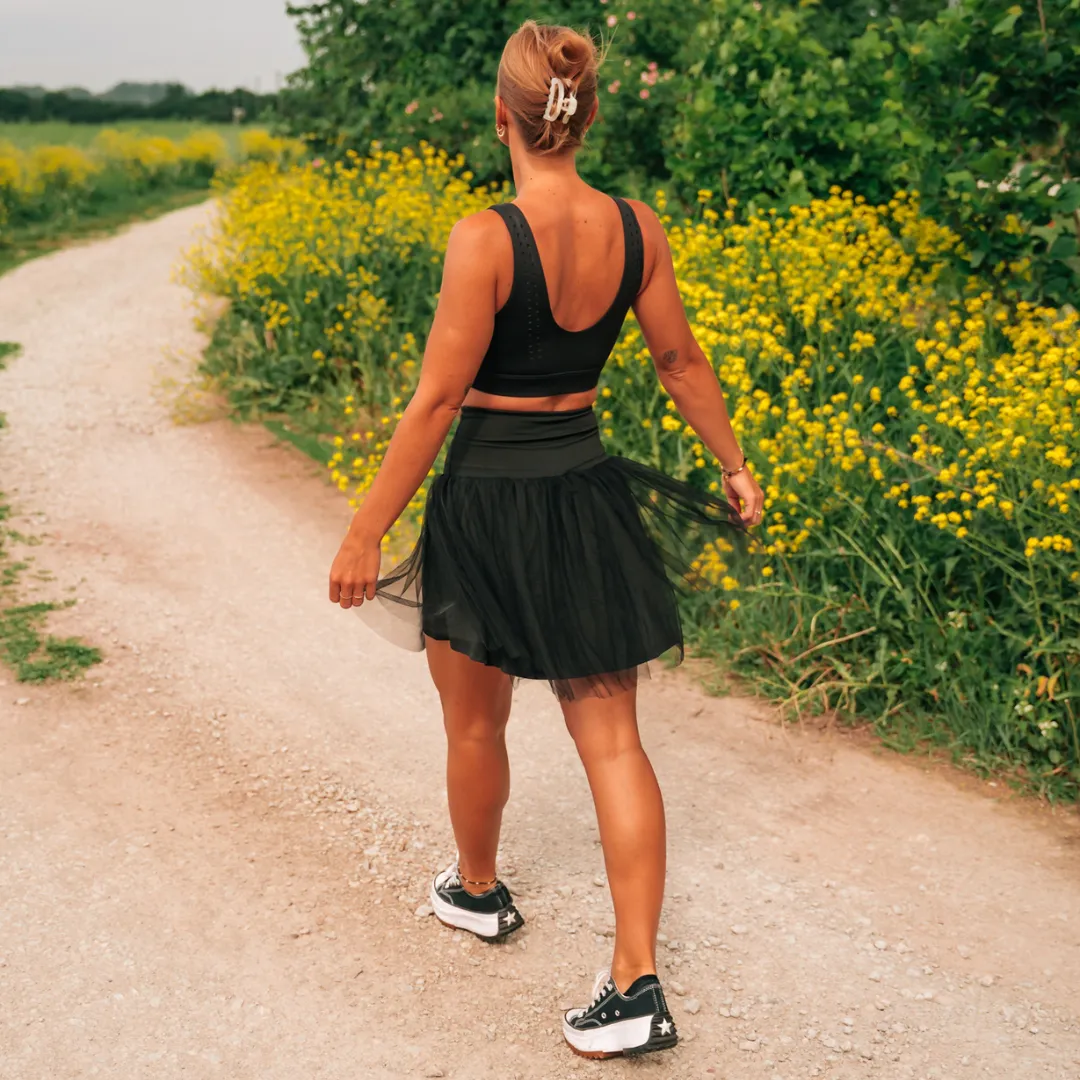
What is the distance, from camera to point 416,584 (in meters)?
2.96

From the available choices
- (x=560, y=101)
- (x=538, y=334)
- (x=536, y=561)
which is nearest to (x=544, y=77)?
(x=560, y=101)

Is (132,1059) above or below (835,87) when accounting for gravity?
below

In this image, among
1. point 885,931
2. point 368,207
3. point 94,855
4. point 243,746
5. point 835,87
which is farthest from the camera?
point 368,207

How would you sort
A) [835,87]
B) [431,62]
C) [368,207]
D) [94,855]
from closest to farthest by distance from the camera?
[94,855] < [835,87] < [368,207] < [431,62]

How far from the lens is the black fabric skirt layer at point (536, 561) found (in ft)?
9.05

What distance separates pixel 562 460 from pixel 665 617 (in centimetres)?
45

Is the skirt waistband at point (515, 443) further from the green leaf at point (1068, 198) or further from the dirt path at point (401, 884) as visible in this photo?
the green leaf at point (1068, 198)

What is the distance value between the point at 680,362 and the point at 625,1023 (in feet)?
4.91

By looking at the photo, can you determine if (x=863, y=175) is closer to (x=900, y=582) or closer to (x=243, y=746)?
(x=900, y=582)

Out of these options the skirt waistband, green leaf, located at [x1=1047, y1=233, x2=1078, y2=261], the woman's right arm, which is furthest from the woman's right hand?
green leaf, located at [x1=1047, y1=233, x2=1078, y2=261]

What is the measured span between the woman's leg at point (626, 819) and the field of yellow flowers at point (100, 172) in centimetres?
1066

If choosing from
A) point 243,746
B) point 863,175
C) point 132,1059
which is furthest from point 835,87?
point 132,1059

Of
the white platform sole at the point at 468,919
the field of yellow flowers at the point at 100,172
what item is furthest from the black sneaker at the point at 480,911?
the field of yellow flowers at the point at 100,172

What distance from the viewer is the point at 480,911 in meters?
3.33
